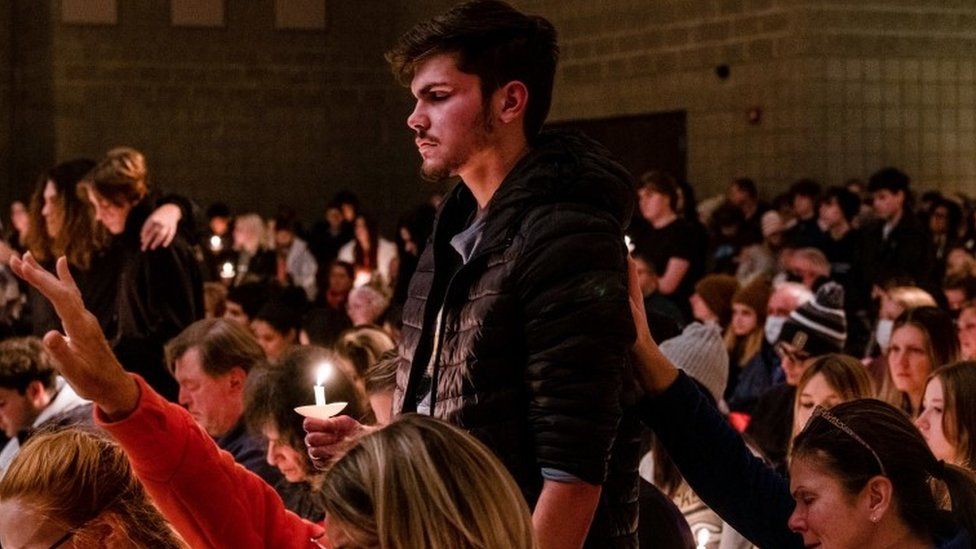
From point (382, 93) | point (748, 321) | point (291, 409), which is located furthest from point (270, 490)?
point (382, 93)

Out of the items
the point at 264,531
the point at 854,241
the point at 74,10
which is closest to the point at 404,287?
the point at 854,241

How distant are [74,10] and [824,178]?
9.77 metres

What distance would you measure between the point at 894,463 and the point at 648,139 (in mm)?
13793

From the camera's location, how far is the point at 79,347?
2.34 m

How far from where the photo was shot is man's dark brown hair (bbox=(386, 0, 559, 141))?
277 centimetres

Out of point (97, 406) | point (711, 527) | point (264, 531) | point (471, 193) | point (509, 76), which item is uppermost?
point (509, 76)


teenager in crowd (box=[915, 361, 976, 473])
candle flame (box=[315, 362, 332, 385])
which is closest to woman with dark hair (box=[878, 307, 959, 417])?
teenager in crowd (box=[915, 361, 976, 473])

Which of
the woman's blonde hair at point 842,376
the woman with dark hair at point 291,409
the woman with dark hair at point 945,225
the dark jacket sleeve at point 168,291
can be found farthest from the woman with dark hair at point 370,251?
the woman with dark hair at point 291,409

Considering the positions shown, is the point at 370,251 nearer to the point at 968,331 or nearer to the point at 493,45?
the point at 968,331

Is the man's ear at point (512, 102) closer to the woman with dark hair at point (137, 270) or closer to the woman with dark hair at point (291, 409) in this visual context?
the woman with dark hair at point (291, 409)

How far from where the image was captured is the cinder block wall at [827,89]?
47.7 ft

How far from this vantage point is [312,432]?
2686mm

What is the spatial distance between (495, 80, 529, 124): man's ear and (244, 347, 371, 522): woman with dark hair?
5.11 feet

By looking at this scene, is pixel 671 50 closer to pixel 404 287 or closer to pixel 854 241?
pixel 854 241
